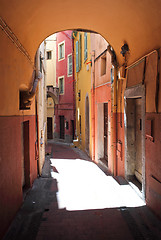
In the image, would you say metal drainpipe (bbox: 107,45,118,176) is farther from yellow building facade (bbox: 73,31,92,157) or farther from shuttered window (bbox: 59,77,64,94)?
shuttered window (bbox: 59,77,64,94)

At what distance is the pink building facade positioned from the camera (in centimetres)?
2022

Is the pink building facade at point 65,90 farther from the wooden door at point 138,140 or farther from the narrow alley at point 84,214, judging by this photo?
the narrow alley at point 84,214

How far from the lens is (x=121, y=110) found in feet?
22.0

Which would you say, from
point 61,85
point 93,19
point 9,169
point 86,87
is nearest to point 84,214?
point 9,169

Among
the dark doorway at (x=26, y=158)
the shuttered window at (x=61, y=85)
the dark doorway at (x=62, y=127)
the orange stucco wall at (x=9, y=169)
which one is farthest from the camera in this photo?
the dark doorway at (x=62, y=127)

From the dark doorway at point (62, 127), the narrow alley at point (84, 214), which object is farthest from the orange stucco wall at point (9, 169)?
the dark doorway at point (62, 127)

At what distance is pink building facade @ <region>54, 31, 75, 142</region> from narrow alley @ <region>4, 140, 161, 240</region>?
46.2 ft

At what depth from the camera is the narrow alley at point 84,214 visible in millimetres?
3582

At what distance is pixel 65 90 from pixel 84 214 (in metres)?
17.6

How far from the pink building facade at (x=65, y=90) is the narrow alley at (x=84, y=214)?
14.1 m

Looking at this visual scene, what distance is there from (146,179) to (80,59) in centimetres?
1167

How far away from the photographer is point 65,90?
2123cm

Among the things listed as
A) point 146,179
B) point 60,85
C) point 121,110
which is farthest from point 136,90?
point 60,85

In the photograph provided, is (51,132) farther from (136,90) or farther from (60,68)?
(136,90)
